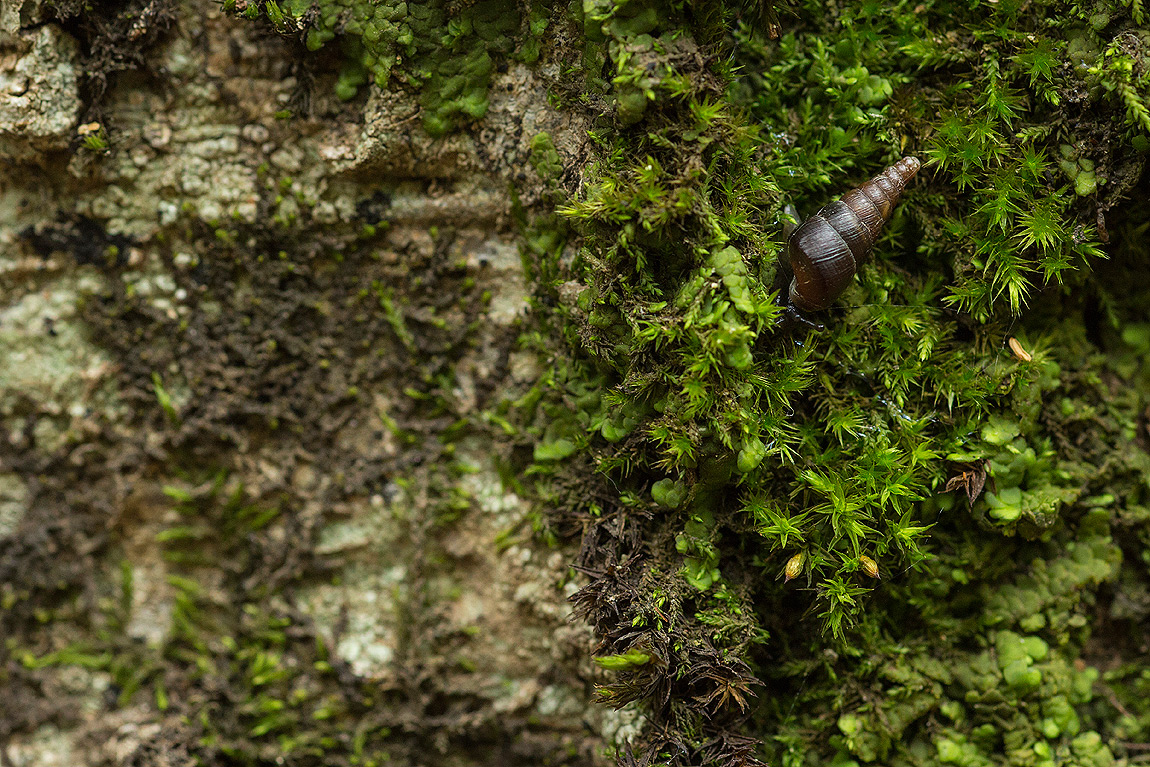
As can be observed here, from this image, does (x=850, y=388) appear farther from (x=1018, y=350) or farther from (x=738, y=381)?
(x=1018, y=350)

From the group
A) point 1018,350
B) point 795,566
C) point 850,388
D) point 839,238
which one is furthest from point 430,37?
point 1018,350

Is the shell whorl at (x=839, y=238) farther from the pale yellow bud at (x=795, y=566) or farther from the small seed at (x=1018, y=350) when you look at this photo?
the pale yellow bud at (x=795, y=566)

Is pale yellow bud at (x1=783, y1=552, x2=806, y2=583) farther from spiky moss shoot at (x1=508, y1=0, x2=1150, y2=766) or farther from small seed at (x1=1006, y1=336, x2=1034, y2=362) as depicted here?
small seed at (x1=1006, y1=336, x2=1034, y2=362)

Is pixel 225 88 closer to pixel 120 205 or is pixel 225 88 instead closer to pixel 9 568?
pixel 120 205

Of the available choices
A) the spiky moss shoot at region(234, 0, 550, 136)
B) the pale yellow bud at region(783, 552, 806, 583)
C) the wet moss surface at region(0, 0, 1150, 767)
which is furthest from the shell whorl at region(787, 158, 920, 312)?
the spiky moss shoot at region(234, 0, 550, 136)

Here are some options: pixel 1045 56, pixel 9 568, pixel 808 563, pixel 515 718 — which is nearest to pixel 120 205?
pixel 9 568
